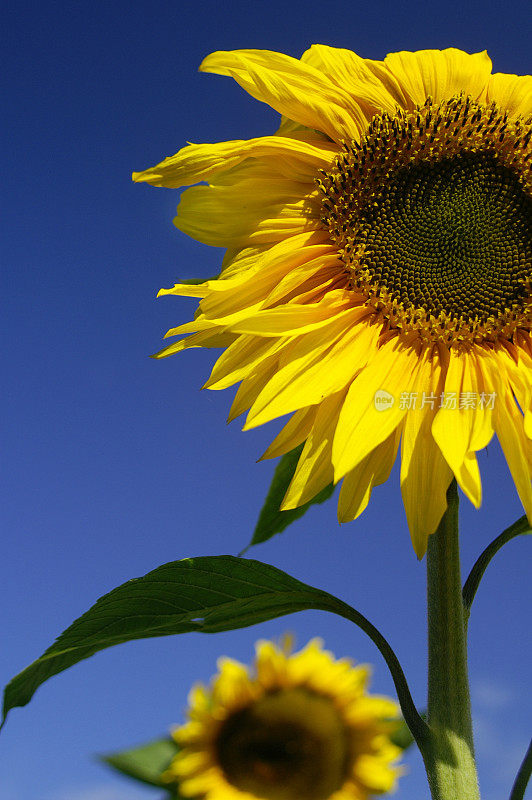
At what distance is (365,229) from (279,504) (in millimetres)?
603

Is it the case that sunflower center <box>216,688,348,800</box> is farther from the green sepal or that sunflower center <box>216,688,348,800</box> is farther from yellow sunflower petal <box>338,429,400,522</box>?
yellow sunflower petal <box>338,429,400,522</box>

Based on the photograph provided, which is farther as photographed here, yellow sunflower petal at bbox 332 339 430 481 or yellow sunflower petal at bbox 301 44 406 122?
yellow sunflower petal at bbox 301 44 406 122

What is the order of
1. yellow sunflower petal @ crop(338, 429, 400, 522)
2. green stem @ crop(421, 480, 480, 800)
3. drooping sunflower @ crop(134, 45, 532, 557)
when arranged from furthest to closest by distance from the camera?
drooping sunflower @ crop(134, 45, 532, 557) < yellow sunflower petal @ crop(338, 429, 400, 522) < green stem @ crop(421, 480, 480, 800)

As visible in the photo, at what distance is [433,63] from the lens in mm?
1607

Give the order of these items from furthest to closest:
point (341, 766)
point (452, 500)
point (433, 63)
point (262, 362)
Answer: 1. point (341, 766)
2. point (433, 63)
3. point (262, 362)
4. point (452, 500)

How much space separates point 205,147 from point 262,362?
47 cm

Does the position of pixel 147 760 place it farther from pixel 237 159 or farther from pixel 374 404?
pixel 237 159

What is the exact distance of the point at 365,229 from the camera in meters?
1.62

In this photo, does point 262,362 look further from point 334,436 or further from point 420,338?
point 420,338

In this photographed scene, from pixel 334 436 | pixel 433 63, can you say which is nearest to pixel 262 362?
pixel 334 436

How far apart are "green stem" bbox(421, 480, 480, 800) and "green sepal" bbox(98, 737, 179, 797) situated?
3.34 feet

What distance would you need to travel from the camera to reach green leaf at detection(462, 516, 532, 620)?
143 centimetres

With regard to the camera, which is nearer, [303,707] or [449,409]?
[449,409]

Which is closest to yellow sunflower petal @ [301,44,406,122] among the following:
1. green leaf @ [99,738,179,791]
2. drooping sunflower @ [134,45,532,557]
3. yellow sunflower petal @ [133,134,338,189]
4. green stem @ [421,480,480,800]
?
drooping sunflower @ [134,45,532,557]
